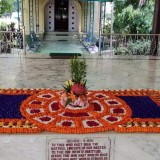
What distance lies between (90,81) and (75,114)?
1778 millimetres

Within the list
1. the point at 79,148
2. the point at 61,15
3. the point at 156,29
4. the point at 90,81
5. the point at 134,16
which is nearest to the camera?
the point at 79,148

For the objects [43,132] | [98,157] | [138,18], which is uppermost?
[138,18]

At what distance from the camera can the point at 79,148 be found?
9.40 ft

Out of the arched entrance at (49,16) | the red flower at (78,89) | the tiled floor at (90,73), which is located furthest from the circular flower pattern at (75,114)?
the arched entrance at (49,16)

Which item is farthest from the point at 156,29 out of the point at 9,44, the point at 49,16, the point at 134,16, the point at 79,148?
the point at 49,16

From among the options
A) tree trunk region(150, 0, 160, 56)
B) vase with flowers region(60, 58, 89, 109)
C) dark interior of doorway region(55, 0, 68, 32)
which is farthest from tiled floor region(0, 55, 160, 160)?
dark interior of doorway region(55, 0, 68, 32)

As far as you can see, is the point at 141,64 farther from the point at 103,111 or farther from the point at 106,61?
the point at 103,111

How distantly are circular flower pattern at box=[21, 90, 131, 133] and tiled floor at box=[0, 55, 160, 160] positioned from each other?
3.7 inches

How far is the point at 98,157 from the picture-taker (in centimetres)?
288

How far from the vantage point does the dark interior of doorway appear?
19531mm

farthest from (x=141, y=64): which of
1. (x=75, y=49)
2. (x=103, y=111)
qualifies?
(x=75, y=49)

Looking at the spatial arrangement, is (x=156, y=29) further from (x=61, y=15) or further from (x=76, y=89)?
(x=61, y=15)

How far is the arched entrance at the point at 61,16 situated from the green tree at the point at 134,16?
147 inches

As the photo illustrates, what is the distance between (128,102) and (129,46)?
5299 mm
